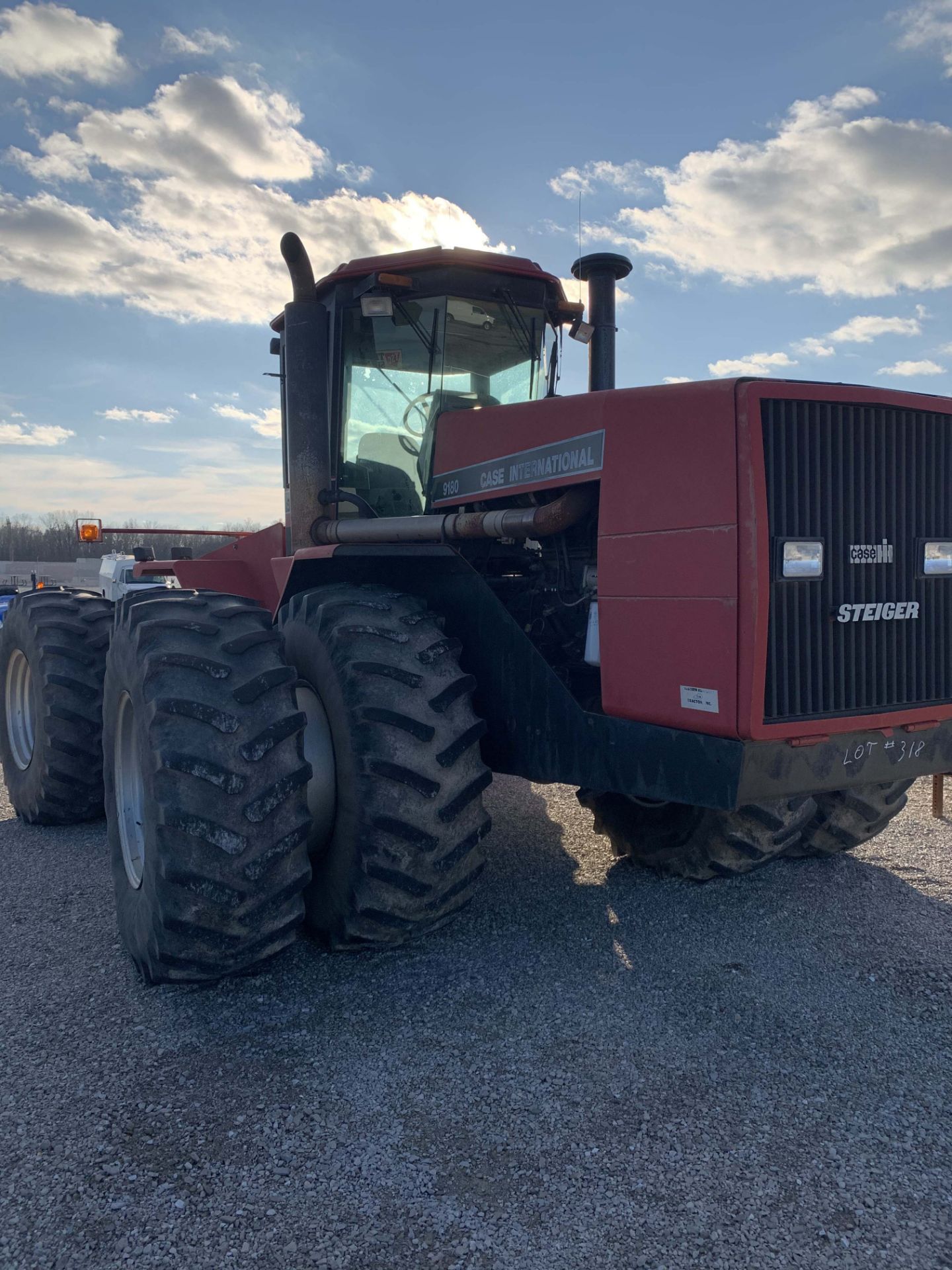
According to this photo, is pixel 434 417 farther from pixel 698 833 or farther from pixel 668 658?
pixel 698 833

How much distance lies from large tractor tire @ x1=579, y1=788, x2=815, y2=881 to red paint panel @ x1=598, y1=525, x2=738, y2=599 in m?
1.27

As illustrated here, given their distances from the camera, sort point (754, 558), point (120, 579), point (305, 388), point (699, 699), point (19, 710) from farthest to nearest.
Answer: point (120, 579) → point (19, 710) → point (305, 388) → point (699, 699) → point (754, 558)

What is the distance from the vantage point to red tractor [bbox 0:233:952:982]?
285 centimetres

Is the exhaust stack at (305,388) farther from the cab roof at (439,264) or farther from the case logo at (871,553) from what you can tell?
the case logo at (871,553)

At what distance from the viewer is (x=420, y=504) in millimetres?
4289

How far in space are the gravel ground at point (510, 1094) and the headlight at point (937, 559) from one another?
1.47m

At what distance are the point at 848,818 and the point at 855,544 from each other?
1899 mm

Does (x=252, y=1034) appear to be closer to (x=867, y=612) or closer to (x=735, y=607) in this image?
(x=735, y=607)

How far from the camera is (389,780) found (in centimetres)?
316

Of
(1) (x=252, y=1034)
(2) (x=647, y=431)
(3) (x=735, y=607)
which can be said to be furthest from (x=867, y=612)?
(1) (x=252, y=1034)

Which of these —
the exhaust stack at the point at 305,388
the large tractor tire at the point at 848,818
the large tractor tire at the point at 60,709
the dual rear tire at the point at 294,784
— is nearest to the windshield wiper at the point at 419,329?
the exhaust stack at the point at 305,388

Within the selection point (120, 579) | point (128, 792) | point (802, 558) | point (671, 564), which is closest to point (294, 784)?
point (128, 792)

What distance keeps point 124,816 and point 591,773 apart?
1.90m

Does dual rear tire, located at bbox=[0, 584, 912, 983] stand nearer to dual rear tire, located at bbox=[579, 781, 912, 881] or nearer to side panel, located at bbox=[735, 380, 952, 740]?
dual rear tire, located at bbox=[579, 781, 912, 881]
